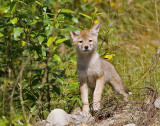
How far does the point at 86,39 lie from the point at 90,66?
484 millimetres

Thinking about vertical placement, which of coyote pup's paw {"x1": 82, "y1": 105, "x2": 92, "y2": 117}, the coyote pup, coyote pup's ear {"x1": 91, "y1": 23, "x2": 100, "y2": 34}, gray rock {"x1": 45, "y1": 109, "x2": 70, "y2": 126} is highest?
coyote pup's ear {"x1": 91, "y1": 23, "x2": 100, "y2": 34}

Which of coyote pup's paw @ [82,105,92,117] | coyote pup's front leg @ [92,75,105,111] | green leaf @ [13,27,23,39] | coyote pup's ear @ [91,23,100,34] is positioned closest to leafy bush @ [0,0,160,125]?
green leaf @ [13,27,23,39]

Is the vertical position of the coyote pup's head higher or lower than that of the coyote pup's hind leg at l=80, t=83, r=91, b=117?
higher

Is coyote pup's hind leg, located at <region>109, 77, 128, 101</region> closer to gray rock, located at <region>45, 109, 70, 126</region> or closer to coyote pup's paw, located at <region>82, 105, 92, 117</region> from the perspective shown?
coyote pup's paw, located at <region>82, 105, 92, 117</region>

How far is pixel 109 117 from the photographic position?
484cm

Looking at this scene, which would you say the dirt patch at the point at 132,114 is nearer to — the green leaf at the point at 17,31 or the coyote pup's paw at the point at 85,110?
the coyote pup's paw at the point at 85,110

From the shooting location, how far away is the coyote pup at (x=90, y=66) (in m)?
5.54

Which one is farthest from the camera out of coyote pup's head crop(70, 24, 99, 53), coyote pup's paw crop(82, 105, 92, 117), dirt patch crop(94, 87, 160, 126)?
coyote pup's head crop(70, 24, 99, 53)

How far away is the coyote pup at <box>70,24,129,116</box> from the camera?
18.2 ft

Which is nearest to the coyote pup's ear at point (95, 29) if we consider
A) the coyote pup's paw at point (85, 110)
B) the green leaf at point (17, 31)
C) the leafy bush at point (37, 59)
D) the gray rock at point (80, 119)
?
the leafy bush at point (37, 59)

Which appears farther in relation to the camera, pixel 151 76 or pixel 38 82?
pixel 151 76

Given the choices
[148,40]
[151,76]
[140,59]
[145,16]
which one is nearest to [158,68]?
[151,76]

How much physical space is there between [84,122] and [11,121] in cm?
150

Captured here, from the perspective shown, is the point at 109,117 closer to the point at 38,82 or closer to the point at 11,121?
the point at 38,82
